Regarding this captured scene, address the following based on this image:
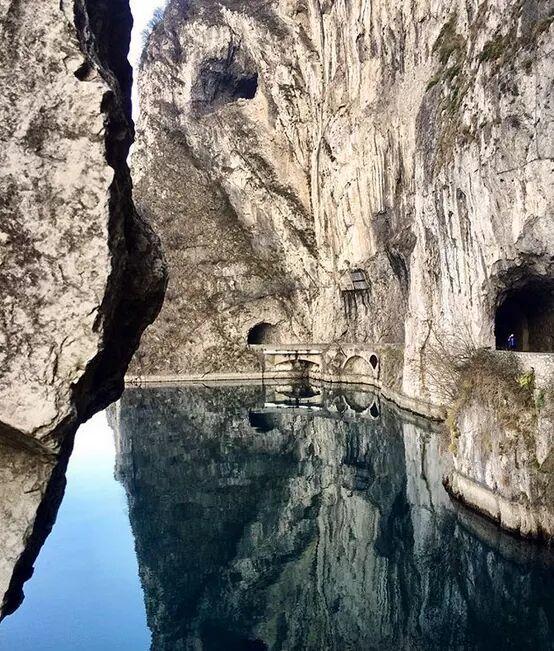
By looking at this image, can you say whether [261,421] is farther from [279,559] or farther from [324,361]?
[279,559]

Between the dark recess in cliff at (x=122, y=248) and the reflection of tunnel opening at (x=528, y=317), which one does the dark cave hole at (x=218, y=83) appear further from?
the dark recess in cliff at (x=122, y=248)

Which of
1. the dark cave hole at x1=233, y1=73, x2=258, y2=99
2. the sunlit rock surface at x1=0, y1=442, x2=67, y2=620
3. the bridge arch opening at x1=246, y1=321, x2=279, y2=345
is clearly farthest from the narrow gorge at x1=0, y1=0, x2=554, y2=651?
the dark cave hole at x1=233, y1=73, x2=258, y2=99

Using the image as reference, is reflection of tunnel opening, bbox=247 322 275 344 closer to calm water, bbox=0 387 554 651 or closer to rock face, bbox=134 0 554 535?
rock face, bbox=134 0 554 535

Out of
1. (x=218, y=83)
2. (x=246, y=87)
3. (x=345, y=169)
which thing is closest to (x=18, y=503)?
(x=345, y=169)

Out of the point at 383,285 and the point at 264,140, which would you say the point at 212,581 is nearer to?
the point at 383,285

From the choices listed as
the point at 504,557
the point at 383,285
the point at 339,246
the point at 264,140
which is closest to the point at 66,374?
the point at 504,557

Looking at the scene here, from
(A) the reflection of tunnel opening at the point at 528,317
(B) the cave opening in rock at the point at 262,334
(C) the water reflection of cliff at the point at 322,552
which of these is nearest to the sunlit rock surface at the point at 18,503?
(C) the water reflection of cliff at the point at 322,552
